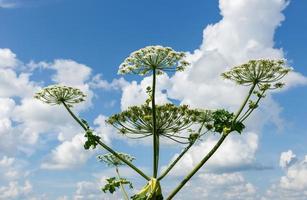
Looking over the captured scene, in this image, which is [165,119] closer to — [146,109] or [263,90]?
[146,109]

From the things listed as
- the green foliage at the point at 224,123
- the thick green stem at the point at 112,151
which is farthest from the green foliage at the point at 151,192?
the green foliage at the point at 224,123

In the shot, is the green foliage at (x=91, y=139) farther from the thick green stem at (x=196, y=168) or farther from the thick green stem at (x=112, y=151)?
the thick green stem at (x=196, y=168)

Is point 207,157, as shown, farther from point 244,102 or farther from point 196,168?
point 244,102

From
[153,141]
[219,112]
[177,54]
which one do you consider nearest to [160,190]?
[153,141]

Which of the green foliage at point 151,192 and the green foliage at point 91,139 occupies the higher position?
the green foliage at point 91,139

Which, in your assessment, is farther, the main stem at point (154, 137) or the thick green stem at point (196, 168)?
the thick green stem at point (196, 168)

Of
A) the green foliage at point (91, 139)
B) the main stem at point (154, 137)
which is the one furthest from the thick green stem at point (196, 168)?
the green foliage at point (91, 139)

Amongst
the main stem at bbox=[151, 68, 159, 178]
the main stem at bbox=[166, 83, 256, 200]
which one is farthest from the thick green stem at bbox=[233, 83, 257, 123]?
the main stem at bbox=[151, 68, 159, 178]

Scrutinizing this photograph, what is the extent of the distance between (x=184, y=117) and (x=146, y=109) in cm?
181

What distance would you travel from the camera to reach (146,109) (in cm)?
3131

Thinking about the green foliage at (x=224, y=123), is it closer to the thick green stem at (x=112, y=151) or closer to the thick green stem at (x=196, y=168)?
the thick green stem at (x=196, y=168)

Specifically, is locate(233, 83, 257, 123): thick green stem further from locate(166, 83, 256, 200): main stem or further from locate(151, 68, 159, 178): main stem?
locate(151, 68, 159, 178): main stem

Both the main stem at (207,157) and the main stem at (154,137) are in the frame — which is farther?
the main stem at (207,157)

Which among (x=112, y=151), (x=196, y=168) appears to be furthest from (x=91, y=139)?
(x=196, y=168)
